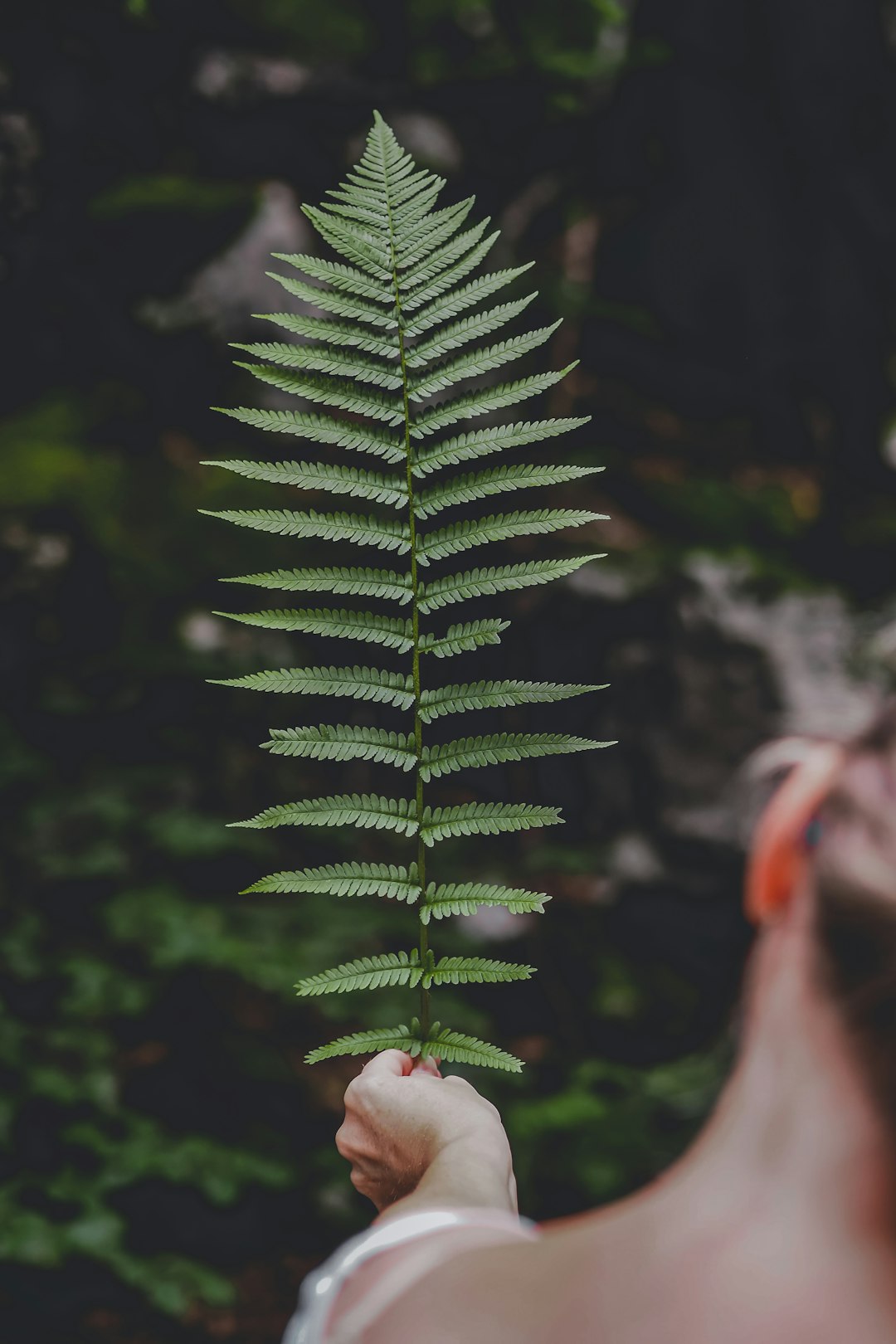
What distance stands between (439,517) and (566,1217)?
2725mm

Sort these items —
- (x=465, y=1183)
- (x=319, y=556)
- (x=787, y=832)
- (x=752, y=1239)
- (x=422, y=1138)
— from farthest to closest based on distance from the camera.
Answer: (x=319, y=556)
(x=422, y=1138)
(x=465, y=1183)
(x=787, y=832)
(x=752, y=1239)

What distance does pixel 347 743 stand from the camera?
1.34 m

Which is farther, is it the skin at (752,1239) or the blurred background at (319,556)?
the blurred background at (319,556)

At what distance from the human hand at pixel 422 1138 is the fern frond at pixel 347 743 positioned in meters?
0.43

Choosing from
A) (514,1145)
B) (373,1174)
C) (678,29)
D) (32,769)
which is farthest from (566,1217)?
(678,29)

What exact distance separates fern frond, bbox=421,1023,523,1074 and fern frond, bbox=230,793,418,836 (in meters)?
0.28

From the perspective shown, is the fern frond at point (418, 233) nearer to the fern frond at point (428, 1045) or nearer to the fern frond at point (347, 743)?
the fern frond at point (347, 743)

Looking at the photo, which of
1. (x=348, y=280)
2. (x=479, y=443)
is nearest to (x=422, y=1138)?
(x=479, y=443)

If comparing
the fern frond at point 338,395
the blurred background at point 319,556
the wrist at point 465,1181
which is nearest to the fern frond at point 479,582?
the fern frond at point 338,395

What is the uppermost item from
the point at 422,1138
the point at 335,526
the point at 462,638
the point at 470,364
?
the point at 470,364

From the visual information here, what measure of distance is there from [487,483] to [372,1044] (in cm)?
77

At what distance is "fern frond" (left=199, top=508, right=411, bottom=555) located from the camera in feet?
4.26

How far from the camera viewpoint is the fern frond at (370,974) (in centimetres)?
132

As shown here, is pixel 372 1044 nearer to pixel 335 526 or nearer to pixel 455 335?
pixel 335 526
